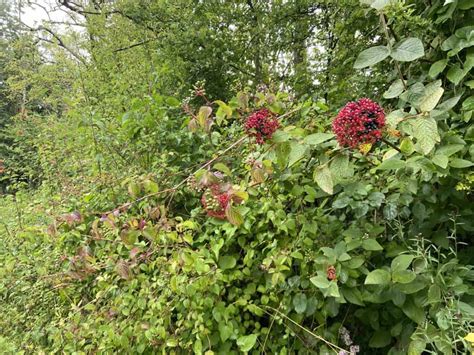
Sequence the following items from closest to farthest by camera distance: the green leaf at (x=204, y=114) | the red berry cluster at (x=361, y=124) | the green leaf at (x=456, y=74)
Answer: the red berry cluster at (x=361, y=124) → the green leaf at (x=456, y=74) → the green leaf at (x=204, y=114)

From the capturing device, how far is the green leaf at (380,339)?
37.6 inches

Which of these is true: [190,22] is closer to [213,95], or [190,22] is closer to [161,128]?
[213,95]

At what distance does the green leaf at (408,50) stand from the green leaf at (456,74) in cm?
20

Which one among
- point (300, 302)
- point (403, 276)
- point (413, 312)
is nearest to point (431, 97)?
point (403, 276)

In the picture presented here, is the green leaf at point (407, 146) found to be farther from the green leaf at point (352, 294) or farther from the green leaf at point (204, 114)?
the green leaf at point (204, 114)

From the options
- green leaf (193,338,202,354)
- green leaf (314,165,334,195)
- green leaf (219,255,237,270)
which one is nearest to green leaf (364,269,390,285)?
green leaf (314,165,334,195)

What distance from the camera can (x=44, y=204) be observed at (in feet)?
6.44

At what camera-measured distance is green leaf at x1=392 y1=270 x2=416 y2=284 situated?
789mm

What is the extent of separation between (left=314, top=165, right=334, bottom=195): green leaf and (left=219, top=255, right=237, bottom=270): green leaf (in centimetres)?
49

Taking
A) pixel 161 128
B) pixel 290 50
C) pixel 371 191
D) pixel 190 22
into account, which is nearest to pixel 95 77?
pixel 190 22

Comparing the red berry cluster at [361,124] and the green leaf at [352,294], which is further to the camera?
the green leaf at [352,294]

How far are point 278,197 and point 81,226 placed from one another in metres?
0.94

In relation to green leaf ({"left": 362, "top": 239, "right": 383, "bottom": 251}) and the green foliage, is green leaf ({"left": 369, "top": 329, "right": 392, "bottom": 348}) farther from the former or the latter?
green leaf ({"left": 362, "top": 239, "right": 383, "bottom": 251})

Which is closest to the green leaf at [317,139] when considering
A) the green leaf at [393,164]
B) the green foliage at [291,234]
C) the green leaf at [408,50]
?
the green foliage at [291,234]
